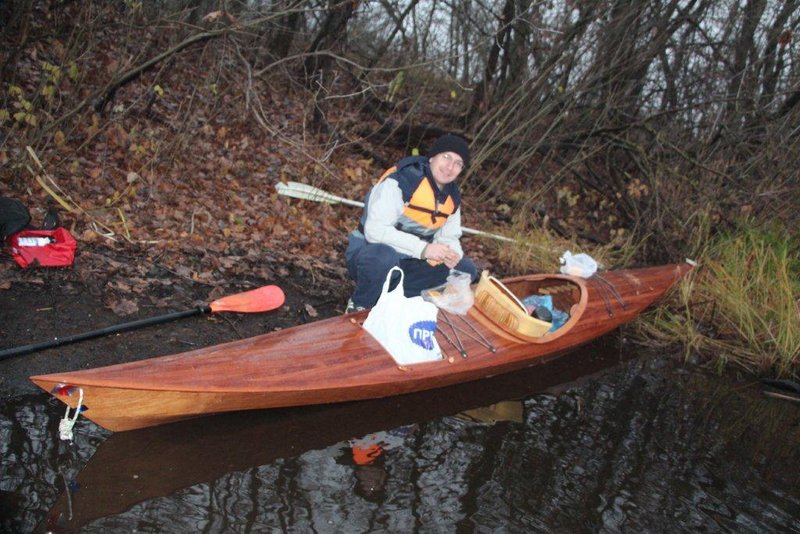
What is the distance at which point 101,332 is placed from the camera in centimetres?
360

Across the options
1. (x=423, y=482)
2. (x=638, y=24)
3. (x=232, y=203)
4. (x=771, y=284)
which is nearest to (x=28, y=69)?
(x=232, y=203)

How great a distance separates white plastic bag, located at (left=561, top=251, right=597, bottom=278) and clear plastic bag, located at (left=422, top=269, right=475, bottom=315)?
4.09 feet

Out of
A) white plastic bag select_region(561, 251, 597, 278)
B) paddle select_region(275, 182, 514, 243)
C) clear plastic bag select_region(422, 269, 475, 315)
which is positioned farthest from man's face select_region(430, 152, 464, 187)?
paddle select_region(275, 182, 514, 243)

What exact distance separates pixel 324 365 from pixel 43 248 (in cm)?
203

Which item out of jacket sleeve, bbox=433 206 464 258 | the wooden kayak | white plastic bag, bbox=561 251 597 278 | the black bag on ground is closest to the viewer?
the wooden kayak

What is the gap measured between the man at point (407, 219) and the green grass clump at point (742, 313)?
261cm

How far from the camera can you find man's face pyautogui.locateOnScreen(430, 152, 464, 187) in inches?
167

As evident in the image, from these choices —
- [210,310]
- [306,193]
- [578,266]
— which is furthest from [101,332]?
[578,266]

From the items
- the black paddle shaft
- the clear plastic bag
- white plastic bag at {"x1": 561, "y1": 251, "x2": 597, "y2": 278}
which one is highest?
white plastic bag at {"x1": 561, "y1": 251, "x2": 597, "y2": 278}

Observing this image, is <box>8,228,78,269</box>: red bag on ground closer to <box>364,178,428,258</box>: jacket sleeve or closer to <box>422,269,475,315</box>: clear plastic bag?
<box>364,178,428,258</box>: jacket sleeve

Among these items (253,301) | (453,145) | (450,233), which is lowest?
(253,301)

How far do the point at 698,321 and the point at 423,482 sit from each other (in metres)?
3.93

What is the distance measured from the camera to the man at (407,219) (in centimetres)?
421

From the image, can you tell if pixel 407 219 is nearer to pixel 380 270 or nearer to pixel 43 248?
pixel 380 270
